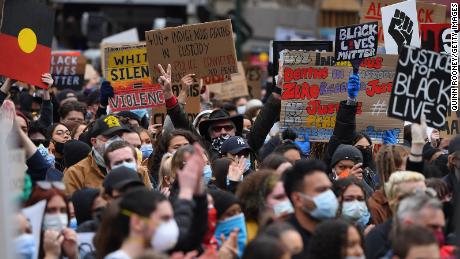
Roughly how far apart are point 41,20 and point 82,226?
4517 mm

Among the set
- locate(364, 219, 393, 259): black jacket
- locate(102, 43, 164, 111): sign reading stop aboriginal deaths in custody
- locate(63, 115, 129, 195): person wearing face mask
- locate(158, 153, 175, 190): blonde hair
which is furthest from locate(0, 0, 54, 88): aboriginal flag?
locate(364, 219, 393, 259): black jacket

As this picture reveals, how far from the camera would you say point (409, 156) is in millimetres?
9633

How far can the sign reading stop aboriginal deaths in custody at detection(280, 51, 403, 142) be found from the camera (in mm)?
12820

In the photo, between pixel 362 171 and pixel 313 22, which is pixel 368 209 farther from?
pixel 313 22

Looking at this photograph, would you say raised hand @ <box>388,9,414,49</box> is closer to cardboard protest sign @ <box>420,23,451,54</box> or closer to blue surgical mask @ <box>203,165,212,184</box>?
cardboard protest sign @ <box>420,23,451,54</box>

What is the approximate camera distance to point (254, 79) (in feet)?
68.5

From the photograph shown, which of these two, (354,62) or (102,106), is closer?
(354,62)

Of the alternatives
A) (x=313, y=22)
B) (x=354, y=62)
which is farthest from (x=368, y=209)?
(x=313, y=22)

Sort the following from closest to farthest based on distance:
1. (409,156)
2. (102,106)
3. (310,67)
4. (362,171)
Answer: (409,156)
(362,171)
(310,67)
(102,106)

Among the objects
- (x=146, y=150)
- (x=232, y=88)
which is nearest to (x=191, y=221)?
(x=146, y=150)

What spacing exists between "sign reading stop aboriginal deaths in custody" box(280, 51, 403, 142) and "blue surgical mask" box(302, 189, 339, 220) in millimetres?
4252

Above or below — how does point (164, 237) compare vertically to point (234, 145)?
above

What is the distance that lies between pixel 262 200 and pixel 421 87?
1.81 m

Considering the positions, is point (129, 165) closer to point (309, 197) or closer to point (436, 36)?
point (309, 197)
